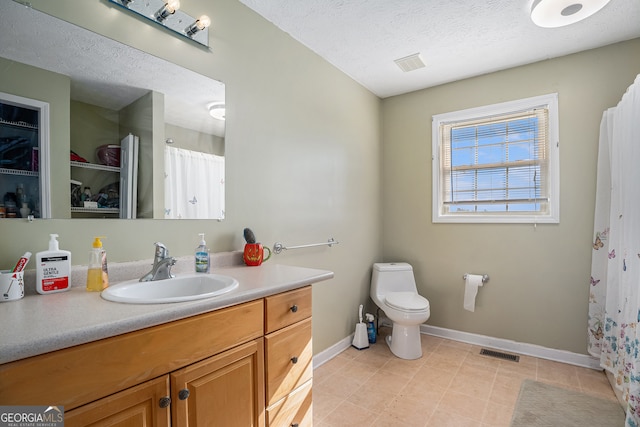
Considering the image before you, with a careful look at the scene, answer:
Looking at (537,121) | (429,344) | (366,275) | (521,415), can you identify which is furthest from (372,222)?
(521,415)

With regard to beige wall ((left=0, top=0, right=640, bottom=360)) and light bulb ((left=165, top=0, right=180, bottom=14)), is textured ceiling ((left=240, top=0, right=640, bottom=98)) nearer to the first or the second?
beige wall ((left=0, top=0, right=640, bottom=360))

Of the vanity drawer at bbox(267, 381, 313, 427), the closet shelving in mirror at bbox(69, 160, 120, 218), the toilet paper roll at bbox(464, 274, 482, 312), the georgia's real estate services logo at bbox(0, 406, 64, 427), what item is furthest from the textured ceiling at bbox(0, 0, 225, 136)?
the toilet paper roll at bbox(464, 274, 482, 312)

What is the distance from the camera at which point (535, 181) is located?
2617mm

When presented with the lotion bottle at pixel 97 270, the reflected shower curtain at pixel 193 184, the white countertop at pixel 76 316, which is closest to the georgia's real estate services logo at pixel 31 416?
the white countertop at pixel 76 316

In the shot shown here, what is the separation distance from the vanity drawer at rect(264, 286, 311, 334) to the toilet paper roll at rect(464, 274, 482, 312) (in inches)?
73.7

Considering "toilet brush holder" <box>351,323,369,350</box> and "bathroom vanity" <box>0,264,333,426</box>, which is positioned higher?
"bathroom vanity" <box>0,264,333,426</box>

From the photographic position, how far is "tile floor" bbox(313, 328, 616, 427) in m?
1.81

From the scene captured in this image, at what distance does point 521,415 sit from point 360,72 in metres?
2.73

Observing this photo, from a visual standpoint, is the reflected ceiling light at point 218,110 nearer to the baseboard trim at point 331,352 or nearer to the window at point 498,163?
the baseboard trim at point 331,352

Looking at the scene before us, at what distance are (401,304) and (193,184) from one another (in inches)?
72.0

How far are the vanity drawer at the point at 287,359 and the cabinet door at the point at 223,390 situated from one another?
5 cm

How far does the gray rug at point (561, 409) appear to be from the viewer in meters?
1.74

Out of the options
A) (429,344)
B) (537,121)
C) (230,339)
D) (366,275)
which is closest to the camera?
(230,339)

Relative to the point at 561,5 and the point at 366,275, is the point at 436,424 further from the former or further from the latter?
the point at 561,5
